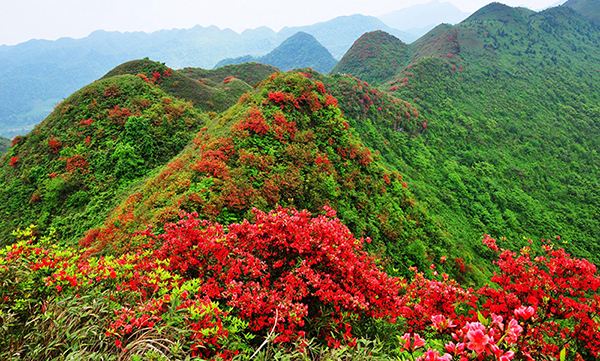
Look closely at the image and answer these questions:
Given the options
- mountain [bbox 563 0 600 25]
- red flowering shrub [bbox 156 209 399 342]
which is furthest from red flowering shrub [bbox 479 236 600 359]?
mountain [bbox 563 0 600 25]

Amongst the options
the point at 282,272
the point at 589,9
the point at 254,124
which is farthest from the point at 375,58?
the point at 282,272

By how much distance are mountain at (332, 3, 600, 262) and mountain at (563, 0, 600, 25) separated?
2195 centimetres

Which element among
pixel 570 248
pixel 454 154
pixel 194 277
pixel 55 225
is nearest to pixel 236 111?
pixel 55 225

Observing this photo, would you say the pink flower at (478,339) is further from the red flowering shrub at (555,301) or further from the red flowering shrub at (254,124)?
the red flowering shrub at (254,124)

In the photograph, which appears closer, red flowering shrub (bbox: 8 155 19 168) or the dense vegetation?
the dense vegetation

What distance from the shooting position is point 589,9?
78750 millimetres

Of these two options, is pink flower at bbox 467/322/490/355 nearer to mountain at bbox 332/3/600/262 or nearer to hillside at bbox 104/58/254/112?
mountain at bbox 332/3/600/262

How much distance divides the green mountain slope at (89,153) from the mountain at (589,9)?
10104cm

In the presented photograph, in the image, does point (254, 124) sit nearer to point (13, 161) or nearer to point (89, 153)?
point (89, 153)

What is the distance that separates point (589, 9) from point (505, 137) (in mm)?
77874

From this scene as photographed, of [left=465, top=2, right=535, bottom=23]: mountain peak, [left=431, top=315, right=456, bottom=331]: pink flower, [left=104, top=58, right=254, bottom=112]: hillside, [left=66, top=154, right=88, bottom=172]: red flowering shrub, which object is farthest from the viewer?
[left=465, top=2, right=535, bottom=23]: mountain peak

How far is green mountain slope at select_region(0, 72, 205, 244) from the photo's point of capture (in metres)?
15.1

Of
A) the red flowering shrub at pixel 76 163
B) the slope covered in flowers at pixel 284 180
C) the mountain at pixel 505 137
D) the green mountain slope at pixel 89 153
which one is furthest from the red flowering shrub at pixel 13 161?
the mountain at pixel 505 137

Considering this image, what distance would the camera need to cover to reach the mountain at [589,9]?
7481 centimetres
